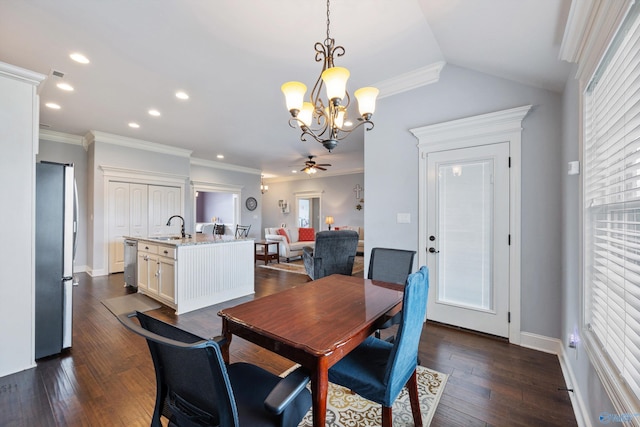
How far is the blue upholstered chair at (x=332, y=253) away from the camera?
4043 mm

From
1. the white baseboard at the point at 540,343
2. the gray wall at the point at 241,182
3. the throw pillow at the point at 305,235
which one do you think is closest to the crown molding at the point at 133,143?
the gray wall at the point at 241,182

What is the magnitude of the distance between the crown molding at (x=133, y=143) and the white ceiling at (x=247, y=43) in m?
1.37

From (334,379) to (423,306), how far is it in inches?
23.5

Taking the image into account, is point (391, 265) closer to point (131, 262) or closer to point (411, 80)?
point (411, 80)

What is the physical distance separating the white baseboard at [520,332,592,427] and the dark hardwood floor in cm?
4

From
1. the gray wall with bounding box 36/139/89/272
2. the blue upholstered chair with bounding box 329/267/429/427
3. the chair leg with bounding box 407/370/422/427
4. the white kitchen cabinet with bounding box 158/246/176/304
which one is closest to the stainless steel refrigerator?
the white kitchen cabinet with bounding box 158/246/176/304

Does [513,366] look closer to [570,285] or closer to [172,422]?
[570,285]

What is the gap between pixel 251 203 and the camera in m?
8.74

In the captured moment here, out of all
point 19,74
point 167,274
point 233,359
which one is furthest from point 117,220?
point 233,359

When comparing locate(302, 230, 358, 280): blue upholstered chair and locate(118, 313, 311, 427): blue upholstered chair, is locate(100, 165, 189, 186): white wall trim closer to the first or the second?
locate(302, 230, 358, 280): blue upholstered chair

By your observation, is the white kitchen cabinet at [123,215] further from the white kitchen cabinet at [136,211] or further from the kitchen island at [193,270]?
the kitchen island at [193,270]

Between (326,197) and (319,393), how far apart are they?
341 inches

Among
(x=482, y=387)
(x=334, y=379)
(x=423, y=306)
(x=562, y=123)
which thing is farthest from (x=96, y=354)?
(x=562, y=123)

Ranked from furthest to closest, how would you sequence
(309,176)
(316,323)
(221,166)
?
(309,176) → (221,166) → (316,323)
